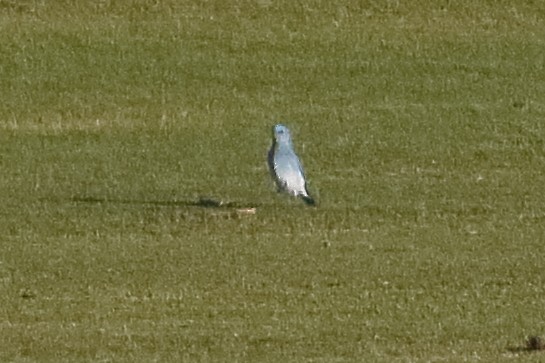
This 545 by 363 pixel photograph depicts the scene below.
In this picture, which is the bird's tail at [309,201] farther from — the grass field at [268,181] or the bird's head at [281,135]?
the bird's head at [281,135]

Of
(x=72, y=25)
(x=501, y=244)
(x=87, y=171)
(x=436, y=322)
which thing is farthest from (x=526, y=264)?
(x=72, y=25)

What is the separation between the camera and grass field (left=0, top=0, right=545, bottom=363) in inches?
437

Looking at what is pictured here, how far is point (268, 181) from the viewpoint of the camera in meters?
16.6

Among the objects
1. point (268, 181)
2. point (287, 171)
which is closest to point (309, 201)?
point (287, 171)

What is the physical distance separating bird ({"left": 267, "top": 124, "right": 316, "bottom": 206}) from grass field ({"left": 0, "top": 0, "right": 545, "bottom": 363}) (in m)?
0.21

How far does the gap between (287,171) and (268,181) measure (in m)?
1.62

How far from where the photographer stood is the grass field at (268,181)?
11109 mm

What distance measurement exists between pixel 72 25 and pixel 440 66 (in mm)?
4374

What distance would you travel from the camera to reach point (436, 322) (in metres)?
11.1

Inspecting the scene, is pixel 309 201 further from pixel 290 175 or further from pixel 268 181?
pixel 268 181

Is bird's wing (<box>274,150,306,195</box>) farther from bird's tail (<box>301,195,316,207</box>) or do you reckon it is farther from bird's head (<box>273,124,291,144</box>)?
bird's head (<box>273,124,291,144</box>)

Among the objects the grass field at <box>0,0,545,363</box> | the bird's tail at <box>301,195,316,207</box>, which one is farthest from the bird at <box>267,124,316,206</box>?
the grass field at <box>0,0,545,363</box>

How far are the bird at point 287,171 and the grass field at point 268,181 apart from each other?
0.68 ft

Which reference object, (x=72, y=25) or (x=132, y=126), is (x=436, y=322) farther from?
(x=72, y=25)
